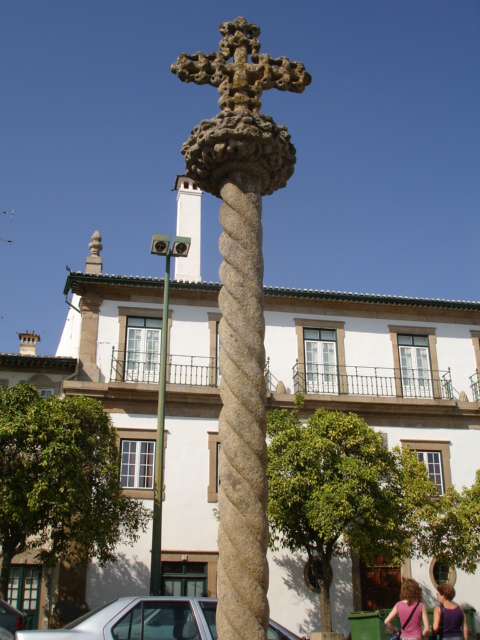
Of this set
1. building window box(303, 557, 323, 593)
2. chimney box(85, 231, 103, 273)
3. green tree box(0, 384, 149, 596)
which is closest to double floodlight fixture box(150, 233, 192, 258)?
green tree box(0, 384, 149, 596)

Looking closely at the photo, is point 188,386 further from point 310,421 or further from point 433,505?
point 433,505

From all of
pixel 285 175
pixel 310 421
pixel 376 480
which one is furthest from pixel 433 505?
pixel 285 175

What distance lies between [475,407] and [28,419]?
12.3m

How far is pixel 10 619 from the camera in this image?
39.3ft

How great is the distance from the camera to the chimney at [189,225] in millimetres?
21766

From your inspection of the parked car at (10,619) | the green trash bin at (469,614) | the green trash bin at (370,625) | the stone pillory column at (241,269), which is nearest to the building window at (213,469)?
the green trash bin at (370,625)

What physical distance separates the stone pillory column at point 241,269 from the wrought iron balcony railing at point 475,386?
15.6 metres

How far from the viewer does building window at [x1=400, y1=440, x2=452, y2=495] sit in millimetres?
19609

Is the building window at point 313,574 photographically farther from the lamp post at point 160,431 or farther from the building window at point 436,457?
the lamp post at point 160,431

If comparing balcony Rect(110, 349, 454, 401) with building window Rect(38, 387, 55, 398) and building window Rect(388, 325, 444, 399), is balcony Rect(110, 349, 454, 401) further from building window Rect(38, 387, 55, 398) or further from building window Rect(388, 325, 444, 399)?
building window Rect(38, 387, 55, 398)

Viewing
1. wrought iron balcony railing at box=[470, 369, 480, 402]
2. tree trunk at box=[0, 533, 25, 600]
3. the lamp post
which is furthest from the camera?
wrought iron balcony railing at box=[470, 369, 480, 402]

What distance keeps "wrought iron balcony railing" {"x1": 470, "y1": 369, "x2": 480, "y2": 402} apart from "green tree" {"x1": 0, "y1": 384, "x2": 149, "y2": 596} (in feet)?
35.7

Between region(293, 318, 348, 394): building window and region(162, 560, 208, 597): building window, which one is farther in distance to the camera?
region(293, 318, 348, 394): building window

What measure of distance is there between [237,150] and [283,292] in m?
14.3
